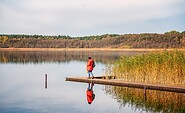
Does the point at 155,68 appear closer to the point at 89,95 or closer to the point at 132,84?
the point at 132,84

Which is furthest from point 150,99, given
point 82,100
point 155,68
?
point 82,100

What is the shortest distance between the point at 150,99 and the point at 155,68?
8.59 ft

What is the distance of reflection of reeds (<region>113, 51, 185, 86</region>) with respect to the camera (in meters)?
19.5

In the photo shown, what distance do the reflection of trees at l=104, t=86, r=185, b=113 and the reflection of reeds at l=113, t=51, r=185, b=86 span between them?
2.89 feet

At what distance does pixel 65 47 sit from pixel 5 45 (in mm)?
20022

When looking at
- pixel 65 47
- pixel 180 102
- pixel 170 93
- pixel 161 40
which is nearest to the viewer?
pixel 180 102

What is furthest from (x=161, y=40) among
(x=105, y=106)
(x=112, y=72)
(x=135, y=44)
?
(x=105, y=106)

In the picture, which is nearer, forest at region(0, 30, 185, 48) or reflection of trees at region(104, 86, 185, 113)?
reflection of trees at region(104, 86, 185, 113)

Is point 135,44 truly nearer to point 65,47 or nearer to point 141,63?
point 65,47

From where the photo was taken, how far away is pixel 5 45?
123 m

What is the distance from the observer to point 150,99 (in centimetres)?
1794

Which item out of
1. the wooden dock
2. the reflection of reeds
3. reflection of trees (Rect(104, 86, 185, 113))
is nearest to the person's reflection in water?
the wooden dock

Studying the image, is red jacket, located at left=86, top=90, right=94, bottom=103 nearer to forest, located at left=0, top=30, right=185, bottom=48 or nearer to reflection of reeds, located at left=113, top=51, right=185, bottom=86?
reflection of reeds, located at left=113, top=51, right=185, bottom=86

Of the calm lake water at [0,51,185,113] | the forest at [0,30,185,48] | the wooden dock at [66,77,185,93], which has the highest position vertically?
the forest at [0,30,185,48]
